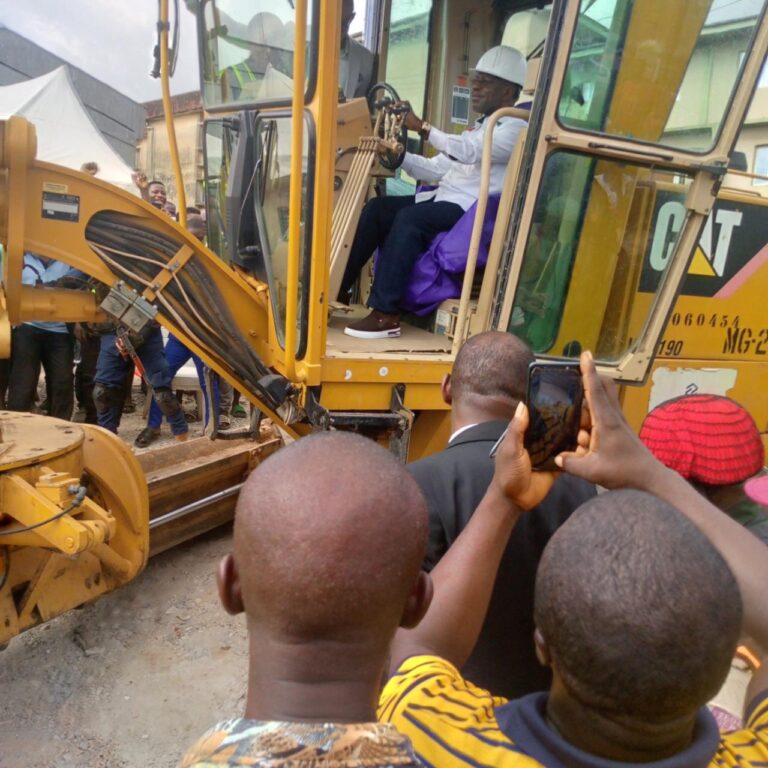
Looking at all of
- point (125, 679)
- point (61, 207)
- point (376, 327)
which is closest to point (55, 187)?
point (61, 207)

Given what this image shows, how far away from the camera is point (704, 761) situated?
2.44ft

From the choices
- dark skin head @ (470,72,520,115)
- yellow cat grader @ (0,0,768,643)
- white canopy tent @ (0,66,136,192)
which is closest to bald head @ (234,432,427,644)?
yellow cat grader @ (0,0,768,643)

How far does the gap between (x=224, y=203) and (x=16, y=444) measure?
185cm

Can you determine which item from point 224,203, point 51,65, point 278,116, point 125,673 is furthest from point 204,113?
point 51,65

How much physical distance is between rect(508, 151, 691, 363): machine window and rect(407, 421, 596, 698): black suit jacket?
4.98ft

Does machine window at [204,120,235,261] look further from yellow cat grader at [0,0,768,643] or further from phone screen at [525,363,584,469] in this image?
phone screen at [525,363,584,469]

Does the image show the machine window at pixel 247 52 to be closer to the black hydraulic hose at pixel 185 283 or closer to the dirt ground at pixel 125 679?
the black hydraulic hose at pixel 185 283

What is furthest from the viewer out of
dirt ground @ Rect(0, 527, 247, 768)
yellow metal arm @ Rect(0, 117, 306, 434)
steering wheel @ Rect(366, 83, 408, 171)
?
steering wheel @ Rect(366, 83, 408, 171)

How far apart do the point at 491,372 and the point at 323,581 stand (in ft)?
3.10

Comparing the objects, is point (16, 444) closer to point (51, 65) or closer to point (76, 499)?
point (76, 499)

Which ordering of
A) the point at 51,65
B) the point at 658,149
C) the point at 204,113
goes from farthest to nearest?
the point at 51,65
the point at 204,113
the point at 658,149

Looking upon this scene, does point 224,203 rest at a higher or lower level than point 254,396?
higher

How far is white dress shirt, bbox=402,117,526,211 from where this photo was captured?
301 centimetres

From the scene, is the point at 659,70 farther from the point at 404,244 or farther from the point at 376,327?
the point at 376,327
